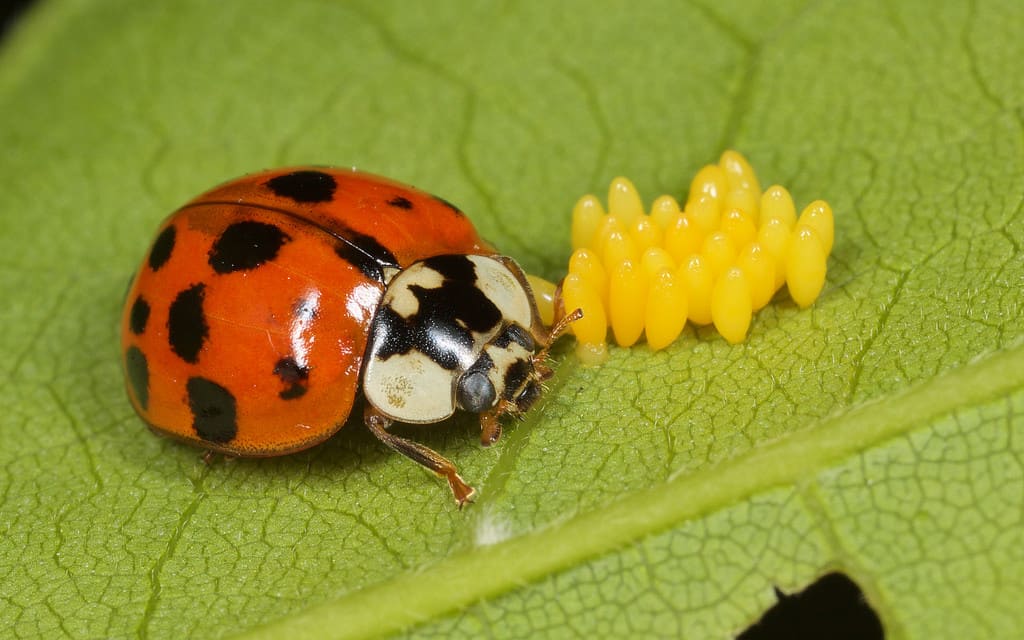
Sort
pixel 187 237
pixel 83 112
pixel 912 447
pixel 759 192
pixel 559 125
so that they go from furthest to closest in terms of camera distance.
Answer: pixel 83 112
pixel 559 125
pixel 759 192
pixel 187 237
pixel 912 447

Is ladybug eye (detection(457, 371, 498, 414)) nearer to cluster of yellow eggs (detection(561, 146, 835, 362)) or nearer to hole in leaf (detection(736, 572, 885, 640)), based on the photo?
cluster of yellow eggs (detection(561, 146, 835, 362))

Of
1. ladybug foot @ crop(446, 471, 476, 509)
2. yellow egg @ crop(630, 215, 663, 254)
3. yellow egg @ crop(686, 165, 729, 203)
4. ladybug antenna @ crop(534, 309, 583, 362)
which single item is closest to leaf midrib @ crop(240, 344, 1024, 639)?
ladybug foot @ crop(446, 471, 476, 509)

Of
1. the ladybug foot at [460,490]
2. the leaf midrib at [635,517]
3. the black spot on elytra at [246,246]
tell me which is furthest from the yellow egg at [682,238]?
the black spot on elytra at [246,246]

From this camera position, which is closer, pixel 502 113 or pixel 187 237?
pixel 187 237

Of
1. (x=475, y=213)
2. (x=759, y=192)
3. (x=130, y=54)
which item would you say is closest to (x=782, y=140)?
(x=759, y=192)

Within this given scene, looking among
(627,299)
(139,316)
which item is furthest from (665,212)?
(139,316)

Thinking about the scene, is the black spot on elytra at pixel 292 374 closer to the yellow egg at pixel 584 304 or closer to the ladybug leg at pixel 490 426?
the ladybug leg at pixel 490 426

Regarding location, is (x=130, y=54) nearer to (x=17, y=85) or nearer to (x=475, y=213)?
(x=17, y=85)
